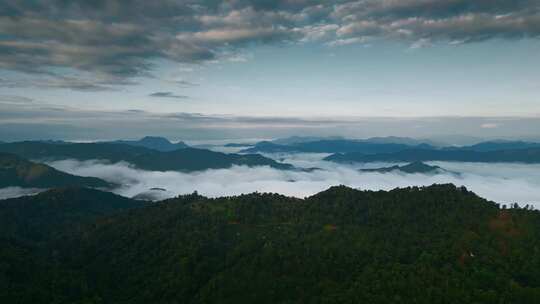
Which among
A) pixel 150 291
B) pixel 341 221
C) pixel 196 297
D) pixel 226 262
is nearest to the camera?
pixel 196 297

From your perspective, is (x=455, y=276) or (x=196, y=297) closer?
(x=455, y=276)

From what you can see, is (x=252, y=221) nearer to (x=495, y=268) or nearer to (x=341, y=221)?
(x=341, y=221)

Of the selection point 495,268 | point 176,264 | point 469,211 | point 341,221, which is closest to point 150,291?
point 176,264

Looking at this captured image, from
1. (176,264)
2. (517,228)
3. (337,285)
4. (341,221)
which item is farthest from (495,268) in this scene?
(176,264)

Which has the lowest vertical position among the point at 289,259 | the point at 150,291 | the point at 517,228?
the point at 150,291

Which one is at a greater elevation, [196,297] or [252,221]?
[252,221]

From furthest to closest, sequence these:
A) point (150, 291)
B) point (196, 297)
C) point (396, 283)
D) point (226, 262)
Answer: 1. point (226, 262)
2. point (150, 291)
3. point (196, 297)
4. point (396, 283)
